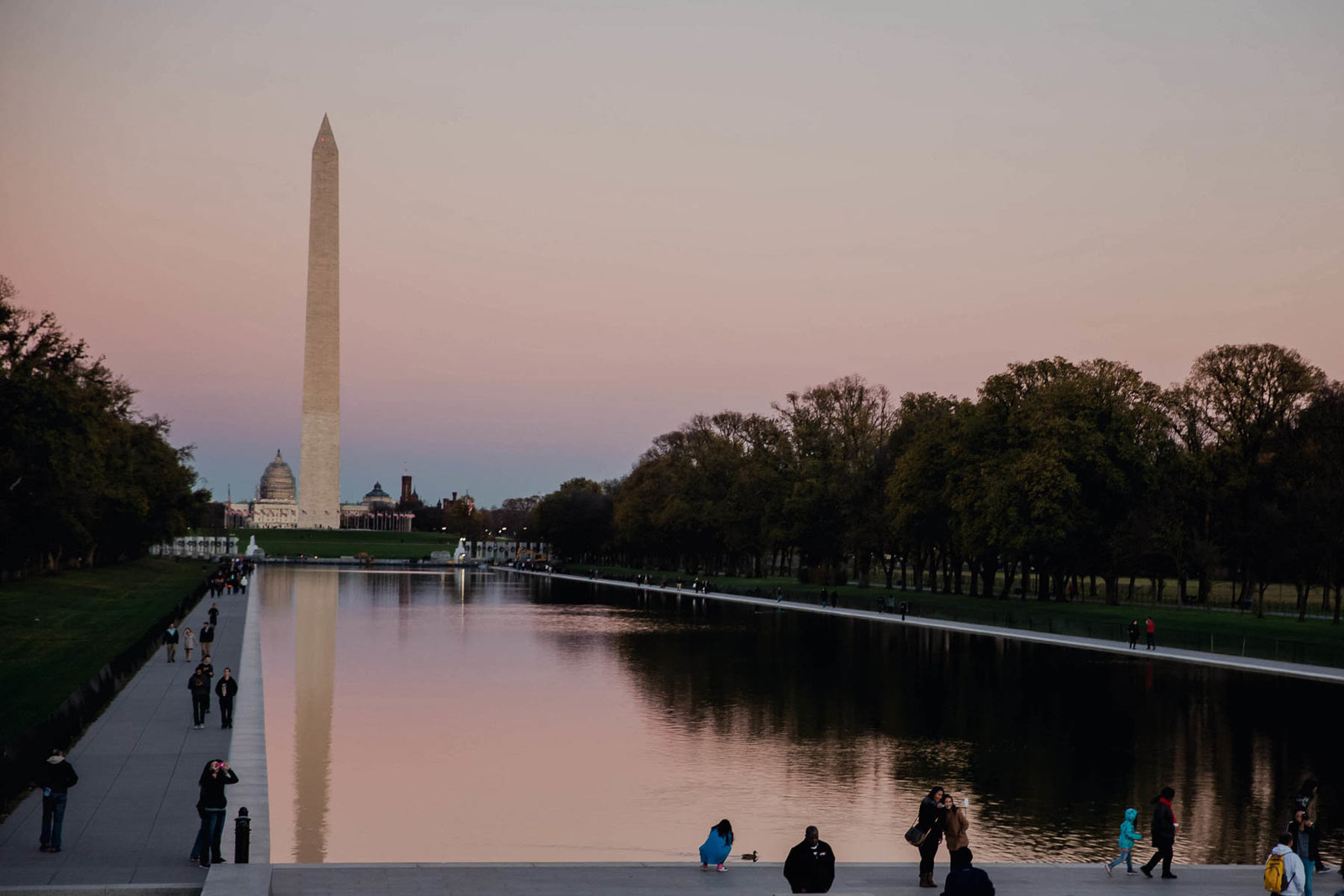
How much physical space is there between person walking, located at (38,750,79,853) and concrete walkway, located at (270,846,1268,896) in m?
2.88

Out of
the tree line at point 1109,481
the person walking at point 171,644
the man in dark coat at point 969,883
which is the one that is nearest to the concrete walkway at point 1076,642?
the tree line at point 1109,481

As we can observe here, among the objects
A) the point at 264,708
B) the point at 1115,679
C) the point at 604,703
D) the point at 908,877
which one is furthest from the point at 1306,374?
the point at 908,877

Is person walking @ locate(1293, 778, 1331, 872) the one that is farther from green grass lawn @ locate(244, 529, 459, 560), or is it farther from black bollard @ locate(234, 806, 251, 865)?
green grass lawn @ locate(244, 529, 459, 560)

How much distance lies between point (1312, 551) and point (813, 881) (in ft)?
178

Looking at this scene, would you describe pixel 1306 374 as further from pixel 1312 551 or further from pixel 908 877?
pixel 908 877

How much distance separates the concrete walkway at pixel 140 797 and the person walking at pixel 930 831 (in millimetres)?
8059

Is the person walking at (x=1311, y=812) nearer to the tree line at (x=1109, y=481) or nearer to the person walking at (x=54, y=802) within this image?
the person walking at (x=54, y=802)

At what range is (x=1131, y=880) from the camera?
55.0 feet

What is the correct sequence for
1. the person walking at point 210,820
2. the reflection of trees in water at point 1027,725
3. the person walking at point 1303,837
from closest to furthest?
the person walking at point 1303,837 → the person walking at point 210,820 → the reflection of trees in water at point 1027,725

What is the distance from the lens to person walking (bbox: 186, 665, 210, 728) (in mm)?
27531

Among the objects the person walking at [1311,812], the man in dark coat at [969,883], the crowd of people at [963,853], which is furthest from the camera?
the person walking at [1311,812]

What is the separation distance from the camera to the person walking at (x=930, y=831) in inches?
631

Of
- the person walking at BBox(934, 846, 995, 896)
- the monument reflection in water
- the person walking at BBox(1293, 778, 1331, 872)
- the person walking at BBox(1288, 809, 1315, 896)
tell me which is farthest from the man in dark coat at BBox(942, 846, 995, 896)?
the monument reflection in water

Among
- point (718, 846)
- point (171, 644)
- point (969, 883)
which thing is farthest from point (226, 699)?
point (969, 883)
